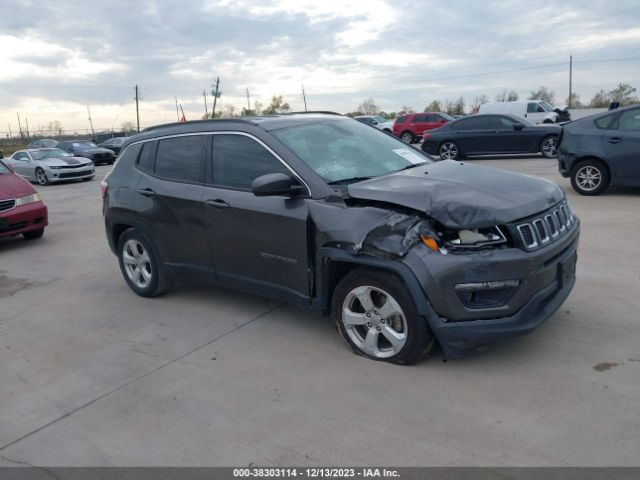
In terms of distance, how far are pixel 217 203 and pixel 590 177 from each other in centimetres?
753

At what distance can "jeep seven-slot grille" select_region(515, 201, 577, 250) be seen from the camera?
358 centimetres

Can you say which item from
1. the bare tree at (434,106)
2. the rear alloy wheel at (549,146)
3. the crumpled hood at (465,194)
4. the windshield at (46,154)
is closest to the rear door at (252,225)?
the crumpled hood at (465,194)

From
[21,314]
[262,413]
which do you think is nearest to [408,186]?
[262,413]

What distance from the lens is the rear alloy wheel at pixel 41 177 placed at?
19.6 m

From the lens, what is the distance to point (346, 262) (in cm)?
396

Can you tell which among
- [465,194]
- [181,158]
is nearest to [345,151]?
[465,194]

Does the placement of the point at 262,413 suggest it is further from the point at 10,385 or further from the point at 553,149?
the point at 553,149

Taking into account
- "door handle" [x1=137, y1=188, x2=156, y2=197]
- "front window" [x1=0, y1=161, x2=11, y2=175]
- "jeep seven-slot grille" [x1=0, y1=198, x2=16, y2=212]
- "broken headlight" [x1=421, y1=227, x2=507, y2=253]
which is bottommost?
"jeep seven-slot grille" [x1=0, y1=198, x2=16, y2=212]

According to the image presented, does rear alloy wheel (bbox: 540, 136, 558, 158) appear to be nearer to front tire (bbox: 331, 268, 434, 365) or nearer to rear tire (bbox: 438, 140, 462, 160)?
rear tire (bbox: 438, 140, 462, 160)

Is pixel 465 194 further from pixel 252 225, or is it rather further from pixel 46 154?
pixel 46 154

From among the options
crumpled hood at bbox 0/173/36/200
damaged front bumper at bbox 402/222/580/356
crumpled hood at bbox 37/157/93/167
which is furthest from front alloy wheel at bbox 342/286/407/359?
crumpled hood at bbox 37/157/93/167

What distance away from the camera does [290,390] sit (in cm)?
373

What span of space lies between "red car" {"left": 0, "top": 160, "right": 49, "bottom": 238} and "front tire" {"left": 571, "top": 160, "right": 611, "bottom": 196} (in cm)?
901

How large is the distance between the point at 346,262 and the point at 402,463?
1474mm
